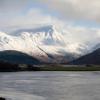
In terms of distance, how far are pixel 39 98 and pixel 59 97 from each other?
14.7ft

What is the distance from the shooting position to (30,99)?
3169 inches

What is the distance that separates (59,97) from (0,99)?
14.6 meters

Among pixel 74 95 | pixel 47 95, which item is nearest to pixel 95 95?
pixel 74 95

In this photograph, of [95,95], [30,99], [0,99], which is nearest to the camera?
[0,99]

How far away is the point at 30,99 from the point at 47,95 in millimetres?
7914

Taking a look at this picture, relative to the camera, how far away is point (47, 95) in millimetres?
87562

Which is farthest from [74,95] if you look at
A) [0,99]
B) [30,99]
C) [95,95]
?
[0,99]

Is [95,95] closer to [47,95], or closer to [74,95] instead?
[74,95]

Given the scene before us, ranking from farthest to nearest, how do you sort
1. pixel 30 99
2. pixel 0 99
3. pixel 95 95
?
pixel 95 95, pixel 30 99, pixel 0 99

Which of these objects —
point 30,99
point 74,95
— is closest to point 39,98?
point 30,99

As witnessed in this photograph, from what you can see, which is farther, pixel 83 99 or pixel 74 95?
pixel 74 95

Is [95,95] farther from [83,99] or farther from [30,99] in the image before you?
[30,99]

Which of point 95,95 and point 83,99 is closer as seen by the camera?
point 83,99

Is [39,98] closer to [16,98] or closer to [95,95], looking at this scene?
[16,98]
